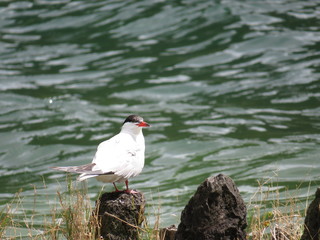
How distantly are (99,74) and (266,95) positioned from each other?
15.4ft

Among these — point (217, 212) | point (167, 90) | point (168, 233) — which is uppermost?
point (217, 212)

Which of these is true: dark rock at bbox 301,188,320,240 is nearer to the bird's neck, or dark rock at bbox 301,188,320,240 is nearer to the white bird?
the white bird

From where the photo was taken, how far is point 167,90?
57.3ft

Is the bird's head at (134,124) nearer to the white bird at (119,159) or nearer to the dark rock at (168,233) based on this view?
the white bird at (119,159)

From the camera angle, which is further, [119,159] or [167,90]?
[167,90]

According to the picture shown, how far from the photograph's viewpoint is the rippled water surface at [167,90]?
1315 centimetres

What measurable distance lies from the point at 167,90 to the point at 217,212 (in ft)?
38.9

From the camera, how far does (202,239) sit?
571cm

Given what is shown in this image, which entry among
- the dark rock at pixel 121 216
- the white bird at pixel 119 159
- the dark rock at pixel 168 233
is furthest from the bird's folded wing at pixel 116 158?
the dark rock at pixel 168 233

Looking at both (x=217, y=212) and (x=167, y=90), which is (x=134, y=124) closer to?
(x=217, y=212)

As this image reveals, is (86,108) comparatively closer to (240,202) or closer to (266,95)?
(266,95)

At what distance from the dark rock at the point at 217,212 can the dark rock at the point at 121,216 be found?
28.5 inches

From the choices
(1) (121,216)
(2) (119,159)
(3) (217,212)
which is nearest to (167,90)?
(2) (119,159)

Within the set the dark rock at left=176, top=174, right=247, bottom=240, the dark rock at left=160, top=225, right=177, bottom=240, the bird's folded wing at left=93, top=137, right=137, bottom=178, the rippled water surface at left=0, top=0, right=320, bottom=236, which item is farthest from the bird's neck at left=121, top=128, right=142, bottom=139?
the rippled water surface at left=0, top=0, right=320, bottom=236
